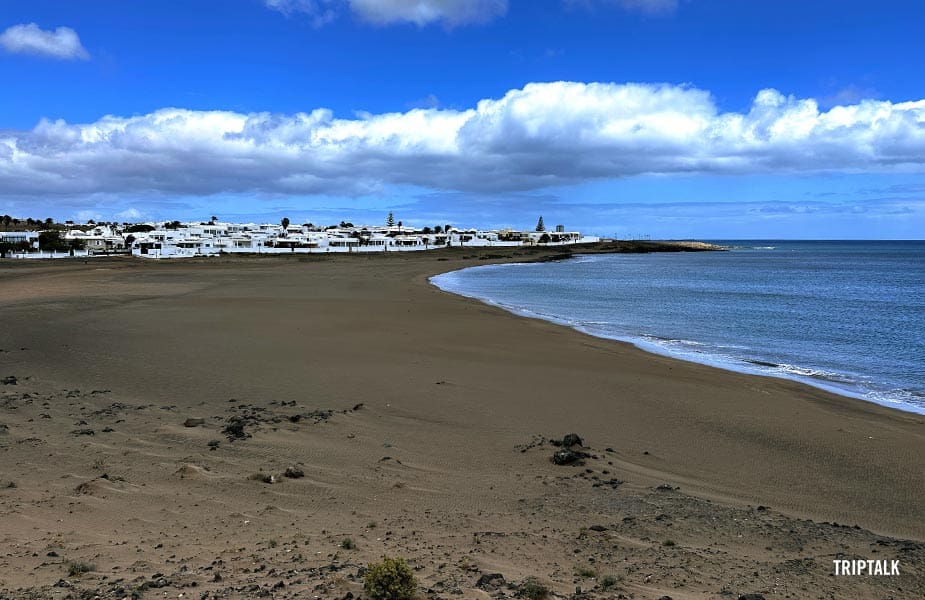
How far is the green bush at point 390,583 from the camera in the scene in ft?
12.6

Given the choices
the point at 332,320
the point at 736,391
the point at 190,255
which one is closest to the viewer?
the point at 736,391

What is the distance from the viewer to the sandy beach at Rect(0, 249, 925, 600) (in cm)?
445

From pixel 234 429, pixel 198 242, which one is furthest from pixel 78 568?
pixel 198 242

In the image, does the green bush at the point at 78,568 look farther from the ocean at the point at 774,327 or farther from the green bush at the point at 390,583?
the ocean at the point at 774,327

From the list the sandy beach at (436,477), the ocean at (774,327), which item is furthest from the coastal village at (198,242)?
the sandy beach at (436,477)

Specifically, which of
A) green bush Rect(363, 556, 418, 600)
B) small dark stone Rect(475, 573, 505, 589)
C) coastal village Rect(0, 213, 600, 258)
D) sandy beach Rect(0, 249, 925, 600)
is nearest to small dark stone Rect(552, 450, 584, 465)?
sandy beach Rect(0, 249, 925, 600)

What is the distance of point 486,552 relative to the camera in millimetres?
4809

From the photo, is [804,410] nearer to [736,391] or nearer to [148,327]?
[736,391]

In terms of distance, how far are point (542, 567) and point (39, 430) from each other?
6513mm

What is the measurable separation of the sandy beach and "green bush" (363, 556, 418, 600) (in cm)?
23

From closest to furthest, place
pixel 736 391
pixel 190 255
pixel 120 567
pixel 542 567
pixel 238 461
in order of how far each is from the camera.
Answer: pixel 120 567 < pixel 542 567 < pixel 238 461 < pixel 736 391 < pixel 190 255

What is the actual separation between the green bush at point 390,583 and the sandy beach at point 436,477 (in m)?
0.23

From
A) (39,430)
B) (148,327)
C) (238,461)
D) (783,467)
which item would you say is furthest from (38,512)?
(148,327)

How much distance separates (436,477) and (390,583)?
2831 millimetres
